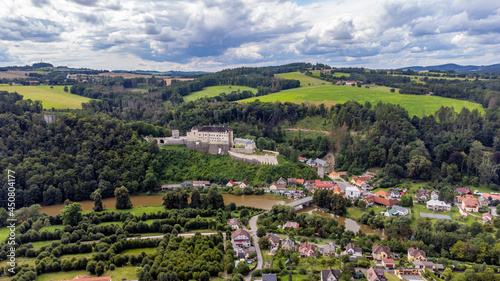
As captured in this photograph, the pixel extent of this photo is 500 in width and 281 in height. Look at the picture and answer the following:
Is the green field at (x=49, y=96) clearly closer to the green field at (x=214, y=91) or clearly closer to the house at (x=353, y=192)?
the green field at (x=214, y=91)

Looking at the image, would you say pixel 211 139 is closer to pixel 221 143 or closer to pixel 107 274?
pixel 221 143

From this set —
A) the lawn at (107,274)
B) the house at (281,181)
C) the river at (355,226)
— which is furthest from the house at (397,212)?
the lawn at (107,274)

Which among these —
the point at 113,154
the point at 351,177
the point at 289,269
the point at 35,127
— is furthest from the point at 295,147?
the point at 35,127

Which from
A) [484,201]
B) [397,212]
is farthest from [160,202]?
[484,201]

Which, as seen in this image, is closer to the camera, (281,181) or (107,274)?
(107,274)

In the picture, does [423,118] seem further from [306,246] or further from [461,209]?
[306,246]
